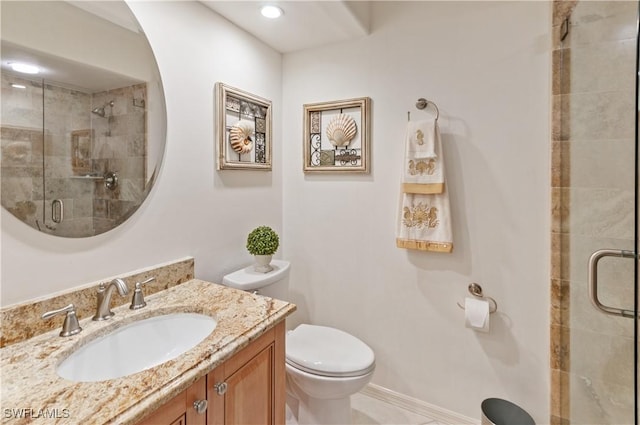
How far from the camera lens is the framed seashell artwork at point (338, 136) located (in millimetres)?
1939

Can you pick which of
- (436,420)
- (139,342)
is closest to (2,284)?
(139,342)

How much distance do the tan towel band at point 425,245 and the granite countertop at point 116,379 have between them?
0.83 metres

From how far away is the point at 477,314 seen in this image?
162cm

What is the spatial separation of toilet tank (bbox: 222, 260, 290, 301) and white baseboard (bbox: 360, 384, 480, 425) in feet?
2.82

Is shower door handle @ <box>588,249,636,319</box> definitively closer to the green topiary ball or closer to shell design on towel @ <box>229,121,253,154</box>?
the green topiary ball

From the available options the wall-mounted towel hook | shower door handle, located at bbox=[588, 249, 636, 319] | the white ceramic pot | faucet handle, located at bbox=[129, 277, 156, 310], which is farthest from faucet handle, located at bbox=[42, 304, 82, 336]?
shower door handle, located at bbox=[588, 249, 636, 319]

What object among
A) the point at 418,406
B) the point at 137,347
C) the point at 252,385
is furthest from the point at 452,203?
the point at 137,347

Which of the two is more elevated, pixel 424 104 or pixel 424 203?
pixel 424 104

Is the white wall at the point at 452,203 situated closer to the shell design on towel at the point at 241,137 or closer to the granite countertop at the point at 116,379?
the shell design on towel at the point at 241,137

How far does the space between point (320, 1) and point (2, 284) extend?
1.69m

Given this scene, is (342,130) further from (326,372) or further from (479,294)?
(326,372)

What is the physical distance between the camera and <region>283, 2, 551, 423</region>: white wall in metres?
1.57

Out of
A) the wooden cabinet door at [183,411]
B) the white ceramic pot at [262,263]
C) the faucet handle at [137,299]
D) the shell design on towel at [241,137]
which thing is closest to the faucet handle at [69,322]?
the faucet handle at [137,299]

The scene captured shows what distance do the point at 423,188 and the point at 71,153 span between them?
5.07 feet
